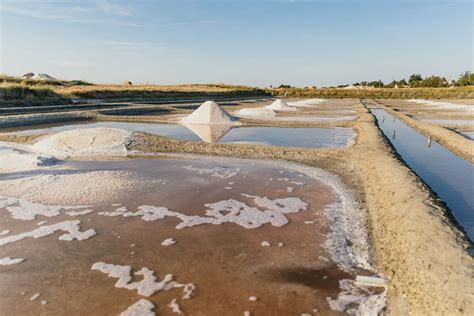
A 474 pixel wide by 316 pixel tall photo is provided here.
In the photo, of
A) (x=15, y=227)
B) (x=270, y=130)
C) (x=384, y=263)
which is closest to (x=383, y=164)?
(x=384, y=263)

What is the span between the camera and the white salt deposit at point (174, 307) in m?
2.87

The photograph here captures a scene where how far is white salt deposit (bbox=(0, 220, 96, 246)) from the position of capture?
4.22m

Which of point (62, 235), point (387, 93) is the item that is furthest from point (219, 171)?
point (387, 93)

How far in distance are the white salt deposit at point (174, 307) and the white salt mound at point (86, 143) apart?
662 centimetres

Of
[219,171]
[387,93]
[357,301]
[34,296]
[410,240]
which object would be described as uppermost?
[387,93]

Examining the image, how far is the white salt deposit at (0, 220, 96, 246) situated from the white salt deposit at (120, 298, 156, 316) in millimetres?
1618

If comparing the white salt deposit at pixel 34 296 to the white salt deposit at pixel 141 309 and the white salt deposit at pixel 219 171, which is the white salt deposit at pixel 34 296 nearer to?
the white salt deposit at pixel 141 309

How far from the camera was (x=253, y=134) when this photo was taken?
42.5ft

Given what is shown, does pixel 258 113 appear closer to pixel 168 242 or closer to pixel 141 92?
pixel 168 242

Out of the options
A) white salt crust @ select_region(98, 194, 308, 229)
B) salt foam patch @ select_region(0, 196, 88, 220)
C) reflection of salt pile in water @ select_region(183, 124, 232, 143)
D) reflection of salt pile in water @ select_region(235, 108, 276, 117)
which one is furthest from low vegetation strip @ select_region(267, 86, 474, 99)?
salt foam patch @ select_region(0, 196, 88, 220)

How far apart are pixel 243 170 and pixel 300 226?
3017mm

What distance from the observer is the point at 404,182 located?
5.60 metres

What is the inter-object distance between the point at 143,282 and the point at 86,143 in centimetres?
704

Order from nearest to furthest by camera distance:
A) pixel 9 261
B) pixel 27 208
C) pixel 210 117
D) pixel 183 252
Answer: pixel 9 261 → pixel 183 252 → pixel 27 208 → pixel 210 117
